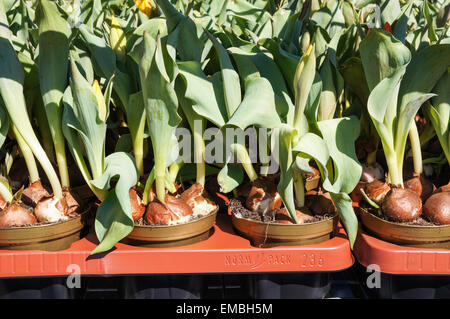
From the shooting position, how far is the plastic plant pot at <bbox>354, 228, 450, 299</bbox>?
2.80ft

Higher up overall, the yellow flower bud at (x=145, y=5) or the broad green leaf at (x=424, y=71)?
the yellow flower bud at (x=145, y=5)

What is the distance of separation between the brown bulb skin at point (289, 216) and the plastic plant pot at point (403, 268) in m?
0.13

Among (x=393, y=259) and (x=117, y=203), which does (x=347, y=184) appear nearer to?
(x=393, y=259)

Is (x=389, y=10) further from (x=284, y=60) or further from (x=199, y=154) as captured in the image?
(x=199, y=154)

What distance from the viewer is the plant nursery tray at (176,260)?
2.86 feet

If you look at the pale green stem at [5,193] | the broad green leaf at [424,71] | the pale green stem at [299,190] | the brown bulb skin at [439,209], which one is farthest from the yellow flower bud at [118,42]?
the brown bulb skin at [439,209]

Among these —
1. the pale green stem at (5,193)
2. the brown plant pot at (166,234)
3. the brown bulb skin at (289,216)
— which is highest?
the pale green stem at (5,193)

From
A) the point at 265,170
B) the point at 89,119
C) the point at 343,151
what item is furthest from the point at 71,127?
the point at 343,151

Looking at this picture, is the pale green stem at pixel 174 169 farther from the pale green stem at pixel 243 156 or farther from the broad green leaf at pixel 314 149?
the broad green leaf at pixel 314 149

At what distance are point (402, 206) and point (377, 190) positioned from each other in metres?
0.10

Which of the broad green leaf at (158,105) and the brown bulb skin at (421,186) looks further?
the brown bulb skin at (421,186)

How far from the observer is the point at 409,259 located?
0.86m

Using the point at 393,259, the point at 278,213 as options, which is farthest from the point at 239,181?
the point at 393,259

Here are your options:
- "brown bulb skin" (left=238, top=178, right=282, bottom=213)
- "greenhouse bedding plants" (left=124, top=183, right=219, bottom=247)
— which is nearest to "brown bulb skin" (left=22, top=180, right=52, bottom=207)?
"greenhouse bedding plants" (left=124, top=183, right=219, bottom=247)
